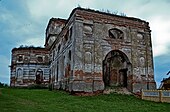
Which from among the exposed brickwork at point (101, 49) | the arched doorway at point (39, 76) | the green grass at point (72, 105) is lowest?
the green grass at point (72, 105)

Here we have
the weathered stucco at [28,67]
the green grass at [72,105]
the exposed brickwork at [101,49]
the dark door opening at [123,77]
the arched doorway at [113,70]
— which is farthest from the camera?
the weathered stucco at [28,67]

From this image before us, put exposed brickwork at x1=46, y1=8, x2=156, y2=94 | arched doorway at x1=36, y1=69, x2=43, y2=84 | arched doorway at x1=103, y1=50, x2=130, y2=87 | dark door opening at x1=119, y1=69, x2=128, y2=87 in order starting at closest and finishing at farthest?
1. exposed brickwork at x1=46, y1=8, x2=156, y2=94
2. dark door opening at x1=119, y1=69, x2=128, y2=87
3. arched doorway at x1=103, y1=50, x2=130, y2=87
4. arched doorway at x1=36, y1=69, x2=43, y2=84

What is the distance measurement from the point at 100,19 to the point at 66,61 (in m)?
5.85

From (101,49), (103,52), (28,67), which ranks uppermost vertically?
(101,49)

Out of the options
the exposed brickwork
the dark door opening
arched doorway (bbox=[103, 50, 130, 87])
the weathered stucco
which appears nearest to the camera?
the exposed brickwork

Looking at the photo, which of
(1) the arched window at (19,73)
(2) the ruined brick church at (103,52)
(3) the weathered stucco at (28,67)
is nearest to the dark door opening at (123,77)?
(2) the ruined brick church at (103,52)

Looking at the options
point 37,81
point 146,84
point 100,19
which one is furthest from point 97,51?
point 37,81

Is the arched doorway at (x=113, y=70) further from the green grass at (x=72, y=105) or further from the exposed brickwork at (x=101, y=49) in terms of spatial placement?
the green grass at (x=72, y=105)

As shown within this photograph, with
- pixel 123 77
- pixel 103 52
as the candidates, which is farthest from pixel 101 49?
pixel 123 77

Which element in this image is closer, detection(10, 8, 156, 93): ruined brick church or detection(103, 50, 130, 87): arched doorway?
detection(10, 8, 156, 93): ruined brick church

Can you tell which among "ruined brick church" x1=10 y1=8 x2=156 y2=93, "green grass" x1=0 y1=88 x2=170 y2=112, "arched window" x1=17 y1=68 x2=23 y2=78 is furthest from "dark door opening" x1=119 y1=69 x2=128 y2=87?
"arched window" x1=17 y1=68 x2=23 y2=78

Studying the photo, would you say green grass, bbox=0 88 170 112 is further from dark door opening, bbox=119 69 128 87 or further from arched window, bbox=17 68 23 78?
arched window, bbox=17 68 23 78

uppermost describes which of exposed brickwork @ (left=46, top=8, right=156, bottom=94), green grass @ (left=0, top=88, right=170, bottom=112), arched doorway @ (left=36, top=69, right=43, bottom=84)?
exposed brickwork @ (left=46, top=8, right=156, bottom=94)

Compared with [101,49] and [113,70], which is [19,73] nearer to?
[113,70]
